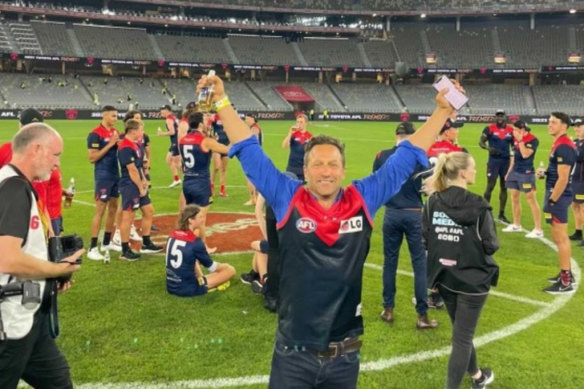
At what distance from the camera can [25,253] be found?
126 inches

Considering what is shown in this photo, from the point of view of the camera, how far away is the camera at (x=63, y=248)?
3541 mm

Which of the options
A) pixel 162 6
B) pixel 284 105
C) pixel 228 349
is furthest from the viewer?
pixel 162 6

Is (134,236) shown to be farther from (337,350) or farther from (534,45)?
(534,45)

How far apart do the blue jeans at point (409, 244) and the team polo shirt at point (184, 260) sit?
265 cm

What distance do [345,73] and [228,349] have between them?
228 ft

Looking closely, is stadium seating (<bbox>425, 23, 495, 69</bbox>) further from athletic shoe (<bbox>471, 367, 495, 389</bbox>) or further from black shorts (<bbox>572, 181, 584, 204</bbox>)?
athletic shoe (<bbox>471, 367, 495, 389</bbox>)

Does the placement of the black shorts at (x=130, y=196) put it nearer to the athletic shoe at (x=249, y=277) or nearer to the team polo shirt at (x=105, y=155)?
the team polo shirt at (x=105, y=155)

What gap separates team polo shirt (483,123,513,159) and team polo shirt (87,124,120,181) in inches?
386

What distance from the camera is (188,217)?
7.24m

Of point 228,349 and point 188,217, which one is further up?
point 188,217

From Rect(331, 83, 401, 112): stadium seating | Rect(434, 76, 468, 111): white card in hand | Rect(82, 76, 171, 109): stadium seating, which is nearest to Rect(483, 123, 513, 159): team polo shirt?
Rect(434, 76, 468, 111): white card in hand

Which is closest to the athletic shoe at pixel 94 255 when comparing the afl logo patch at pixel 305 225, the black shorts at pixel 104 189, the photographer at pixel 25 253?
the black shorts at pixel 104 189

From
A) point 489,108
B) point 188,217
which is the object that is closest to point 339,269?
point 188,217

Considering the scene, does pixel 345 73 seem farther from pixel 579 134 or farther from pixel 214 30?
pixel 579 134
